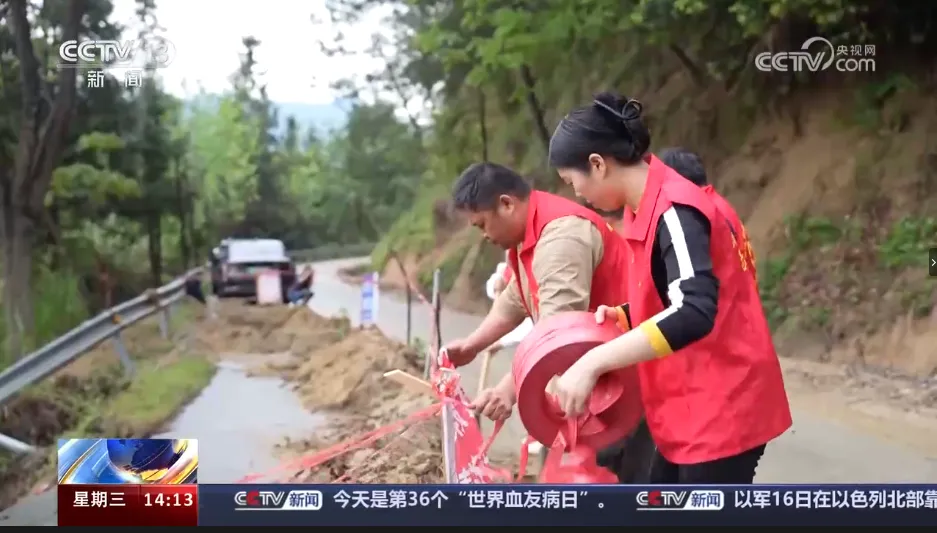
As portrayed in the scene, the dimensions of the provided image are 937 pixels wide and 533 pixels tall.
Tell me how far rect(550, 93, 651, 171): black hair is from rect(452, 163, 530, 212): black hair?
25 cm

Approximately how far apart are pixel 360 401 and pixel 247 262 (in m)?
0.43

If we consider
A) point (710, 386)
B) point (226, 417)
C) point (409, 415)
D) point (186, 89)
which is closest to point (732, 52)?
point (710, 386)

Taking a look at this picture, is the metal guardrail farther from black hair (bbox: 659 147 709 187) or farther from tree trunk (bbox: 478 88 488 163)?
black hair (bbox: 659 147 709 187)

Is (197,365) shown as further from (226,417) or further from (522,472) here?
(522,472)

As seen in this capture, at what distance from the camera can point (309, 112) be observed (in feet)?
6.81

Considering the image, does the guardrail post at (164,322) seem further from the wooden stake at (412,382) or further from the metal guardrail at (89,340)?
the wooden stake at (412,382)

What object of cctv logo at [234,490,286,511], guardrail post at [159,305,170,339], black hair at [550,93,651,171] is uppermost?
black hair at [550,93,651,171]

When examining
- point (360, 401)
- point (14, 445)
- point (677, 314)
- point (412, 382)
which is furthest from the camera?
point (360, 401)

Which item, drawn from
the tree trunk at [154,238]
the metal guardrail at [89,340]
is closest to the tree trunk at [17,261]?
the metal guardrail at [89,340]

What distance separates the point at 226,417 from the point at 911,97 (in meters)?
1.67

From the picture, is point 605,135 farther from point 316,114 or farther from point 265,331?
point 265,331

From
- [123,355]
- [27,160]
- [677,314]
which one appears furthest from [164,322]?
A: [677,314]

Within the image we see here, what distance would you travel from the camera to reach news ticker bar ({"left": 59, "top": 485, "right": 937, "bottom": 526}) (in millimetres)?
1832

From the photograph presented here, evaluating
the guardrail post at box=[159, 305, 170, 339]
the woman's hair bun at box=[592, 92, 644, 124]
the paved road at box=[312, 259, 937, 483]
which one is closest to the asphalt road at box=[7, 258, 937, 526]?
the paved road at box=[312, 259, 937, 483]
